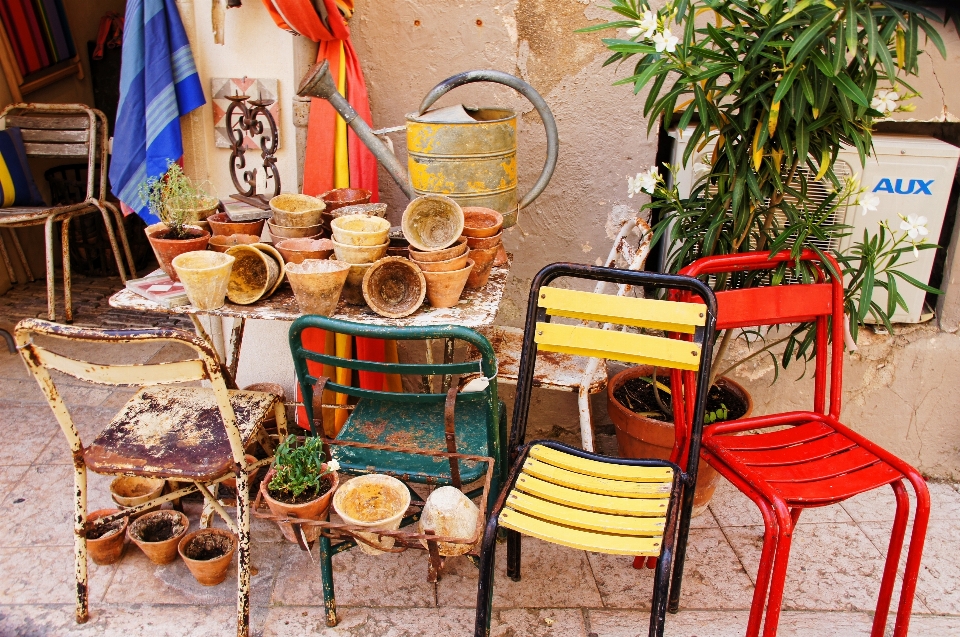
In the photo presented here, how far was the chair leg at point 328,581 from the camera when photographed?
2.10 metres

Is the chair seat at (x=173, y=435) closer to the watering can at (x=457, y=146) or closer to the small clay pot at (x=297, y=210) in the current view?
the small clay pot at (x=297, y=210)

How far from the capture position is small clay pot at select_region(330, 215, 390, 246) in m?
2.18

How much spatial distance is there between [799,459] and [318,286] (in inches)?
57.6

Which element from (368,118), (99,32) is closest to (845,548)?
(368,118)

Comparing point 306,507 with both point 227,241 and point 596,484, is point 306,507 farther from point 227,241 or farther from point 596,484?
point 227,241

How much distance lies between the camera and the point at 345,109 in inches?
96.7

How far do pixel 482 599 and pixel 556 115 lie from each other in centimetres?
190

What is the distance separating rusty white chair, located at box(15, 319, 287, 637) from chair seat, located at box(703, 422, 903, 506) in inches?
54.6

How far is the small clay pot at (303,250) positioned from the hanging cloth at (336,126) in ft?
1.85

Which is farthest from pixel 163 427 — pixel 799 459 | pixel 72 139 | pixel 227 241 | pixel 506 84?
pixel 72 139

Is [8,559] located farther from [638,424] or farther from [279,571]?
[638,424]

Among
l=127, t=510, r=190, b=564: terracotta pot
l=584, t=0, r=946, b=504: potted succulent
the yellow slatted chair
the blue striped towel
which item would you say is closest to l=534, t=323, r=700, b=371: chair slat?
the yellow slatted chair

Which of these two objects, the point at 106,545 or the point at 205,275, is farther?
the point at 106,545

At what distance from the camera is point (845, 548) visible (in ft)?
8.57
